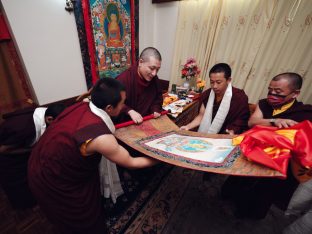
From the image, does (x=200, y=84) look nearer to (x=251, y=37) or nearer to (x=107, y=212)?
(x=251, y=37)

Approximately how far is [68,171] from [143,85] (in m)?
1.04

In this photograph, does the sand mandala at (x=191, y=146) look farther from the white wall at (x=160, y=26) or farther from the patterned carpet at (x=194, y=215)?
the white wall at (x=160, y=26)

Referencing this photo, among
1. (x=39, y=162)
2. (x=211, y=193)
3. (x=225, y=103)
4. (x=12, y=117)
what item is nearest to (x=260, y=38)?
(x=225, y=103)

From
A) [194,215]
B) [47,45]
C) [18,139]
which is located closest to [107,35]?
[47,45]

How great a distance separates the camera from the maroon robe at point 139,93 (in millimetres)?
1514

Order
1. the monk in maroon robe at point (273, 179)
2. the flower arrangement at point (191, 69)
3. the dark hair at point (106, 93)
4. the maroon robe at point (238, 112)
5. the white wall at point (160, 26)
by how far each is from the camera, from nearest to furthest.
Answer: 1. the dark hair at point (106, 93)
2. the monk in maroon robe at point (273, 179)
3. the maroon robe at point (238, 112)
4. the flower arrangement at point (191, 69)
5. the white wall at point (160, 26)

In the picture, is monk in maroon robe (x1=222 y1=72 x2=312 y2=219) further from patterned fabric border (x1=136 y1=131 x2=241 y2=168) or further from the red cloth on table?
patterned fabric border (x1=136 y1=131 x2=241 y2=168)

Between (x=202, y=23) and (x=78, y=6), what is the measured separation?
5.98 feet

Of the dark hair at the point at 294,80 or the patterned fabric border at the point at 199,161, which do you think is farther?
the dark hair at the point at 294,80

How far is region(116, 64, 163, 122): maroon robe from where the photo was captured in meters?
1.51

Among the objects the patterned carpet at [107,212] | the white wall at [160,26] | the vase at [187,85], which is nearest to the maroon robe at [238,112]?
the patterned carpet at [107,212]

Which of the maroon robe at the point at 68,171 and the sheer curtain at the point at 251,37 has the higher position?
the sheer curtain at the point at 251,37

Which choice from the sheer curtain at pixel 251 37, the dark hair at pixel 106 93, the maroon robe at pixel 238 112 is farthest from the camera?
the sheer curtain at pixel 251 37

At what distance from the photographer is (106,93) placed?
2.77 feet
